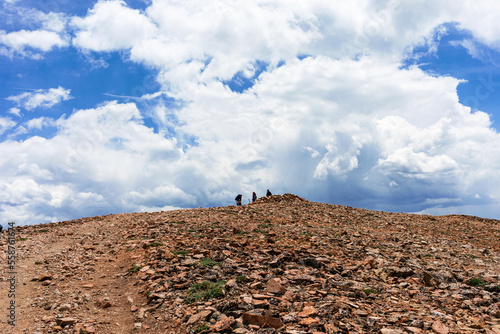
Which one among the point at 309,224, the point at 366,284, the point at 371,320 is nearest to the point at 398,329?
the point at 371,320

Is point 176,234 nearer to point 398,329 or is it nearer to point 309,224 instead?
point 309,224

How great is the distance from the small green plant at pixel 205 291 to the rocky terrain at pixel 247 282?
1.8 inches

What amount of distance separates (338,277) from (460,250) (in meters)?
12.9

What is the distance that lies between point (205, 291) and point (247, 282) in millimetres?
1781

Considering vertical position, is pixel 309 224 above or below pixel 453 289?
above

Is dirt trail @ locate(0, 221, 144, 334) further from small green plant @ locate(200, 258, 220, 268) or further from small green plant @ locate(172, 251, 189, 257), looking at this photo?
small green plant @ locate(200, 258, 220, 268)

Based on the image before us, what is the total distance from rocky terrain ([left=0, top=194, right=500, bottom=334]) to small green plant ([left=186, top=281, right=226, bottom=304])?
5 centimetres

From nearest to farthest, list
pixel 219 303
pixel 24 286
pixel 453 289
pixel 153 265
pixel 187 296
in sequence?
pixel 219 303
pixel 187 296
pixel 453 289
pixel 24 286
pixel 153 265

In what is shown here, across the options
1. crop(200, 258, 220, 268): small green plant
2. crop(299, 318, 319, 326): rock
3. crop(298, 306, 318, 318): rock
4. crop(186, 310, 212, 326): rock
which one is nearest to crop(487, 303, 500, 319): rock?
crop(298, 306, 318, 318): rock

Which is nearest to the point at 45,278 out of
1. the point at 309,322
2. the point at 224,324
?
the point at 224,324

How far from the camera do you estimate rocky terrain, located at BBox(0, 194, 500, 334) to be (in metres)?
10.2

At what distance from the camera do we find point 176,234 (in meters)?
21.1

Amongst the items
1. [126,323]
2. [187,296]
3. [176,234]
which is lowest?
[126,323]

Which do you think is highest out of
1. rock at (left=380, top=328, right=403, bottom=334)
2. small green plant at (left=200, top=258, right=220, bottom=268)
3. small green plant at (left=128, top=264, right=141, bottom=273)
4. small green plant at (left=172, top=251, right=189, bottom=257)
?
small green plant at (left=172, top=251, right=189, bottom=257)
